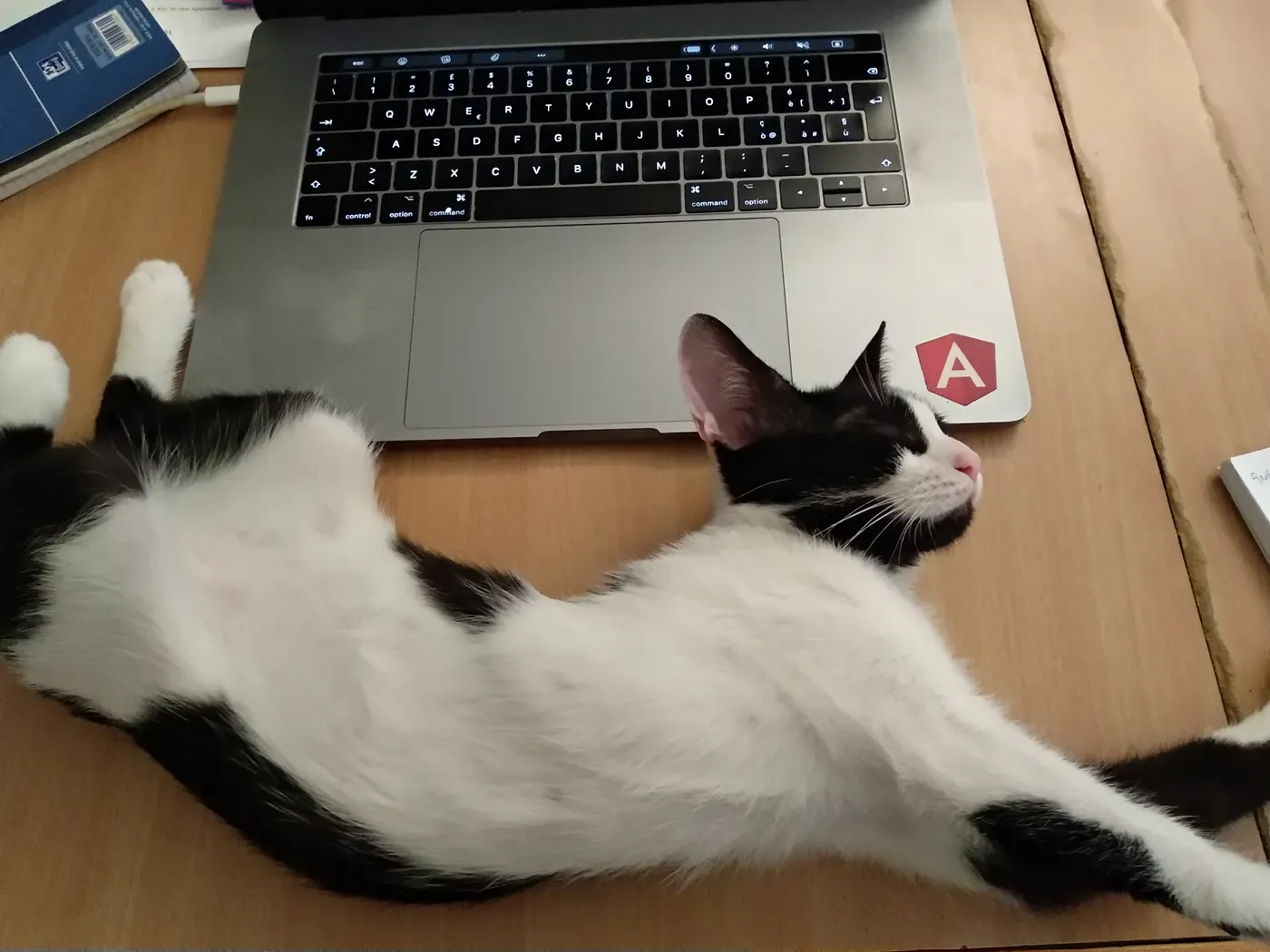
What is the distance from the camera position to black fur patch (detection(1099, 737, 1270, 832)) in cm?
59

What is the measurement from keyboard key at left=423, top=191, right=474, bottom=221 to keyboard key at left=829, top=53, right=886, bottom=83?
33 cm

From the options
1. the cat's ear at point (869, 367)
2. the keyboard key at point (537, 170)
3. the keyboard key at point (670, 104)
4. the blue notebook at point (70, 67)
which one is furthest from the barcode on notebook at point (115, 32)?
the cat's ear at point (869, 367)

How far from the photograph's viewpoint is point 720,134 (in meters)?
0.78

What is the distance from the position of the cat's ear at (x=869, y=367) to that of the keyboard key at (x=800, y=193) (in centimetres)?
13

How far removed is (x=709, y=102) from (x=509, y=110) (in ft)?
0.60

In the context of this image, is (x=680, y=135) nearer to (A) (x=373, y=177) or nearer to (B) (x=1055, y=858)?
(A) (x=373, y=177)

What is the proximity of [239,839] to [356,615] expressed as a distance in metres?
0.16

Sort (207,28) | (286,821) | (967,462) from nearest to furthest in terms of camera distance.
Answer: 1. (286,821)
2. (967,462)
3. (207,28)

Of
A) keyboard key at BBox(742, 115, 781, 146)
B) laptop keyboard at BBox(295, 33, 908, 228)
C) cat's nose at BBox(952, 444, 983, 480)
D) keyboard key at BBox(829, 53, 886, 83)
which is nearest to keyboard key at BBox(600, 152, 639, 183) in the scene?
laptop keyboard at BBox(295, 33, 908, 228)

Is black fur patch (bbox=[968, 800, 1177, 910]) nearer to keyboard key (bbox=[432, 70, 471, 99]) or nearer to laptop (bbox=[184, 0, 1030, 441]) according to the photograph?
laptop (bbox=[184, 0, 1030, 441])

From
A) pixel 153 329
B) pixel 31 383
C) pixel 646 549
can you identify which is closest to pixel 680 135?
pixel 646 549

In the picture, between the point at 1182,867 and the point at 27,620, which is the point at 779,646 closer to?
the point at 1182,867

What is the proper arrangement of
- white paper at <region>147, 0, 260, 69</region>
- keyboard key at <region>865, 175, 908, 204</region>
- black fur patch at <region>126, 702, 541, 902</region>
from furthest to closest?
white paper at <region>147, 0, 260, 69</region>, keyboard key at <region>865, 175, 908, 204</region>, black fur patch at <region>126, 702, 541, 902</region>

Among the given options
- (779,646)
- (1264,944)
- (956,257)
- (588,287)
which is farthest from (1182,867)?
(588,287)
